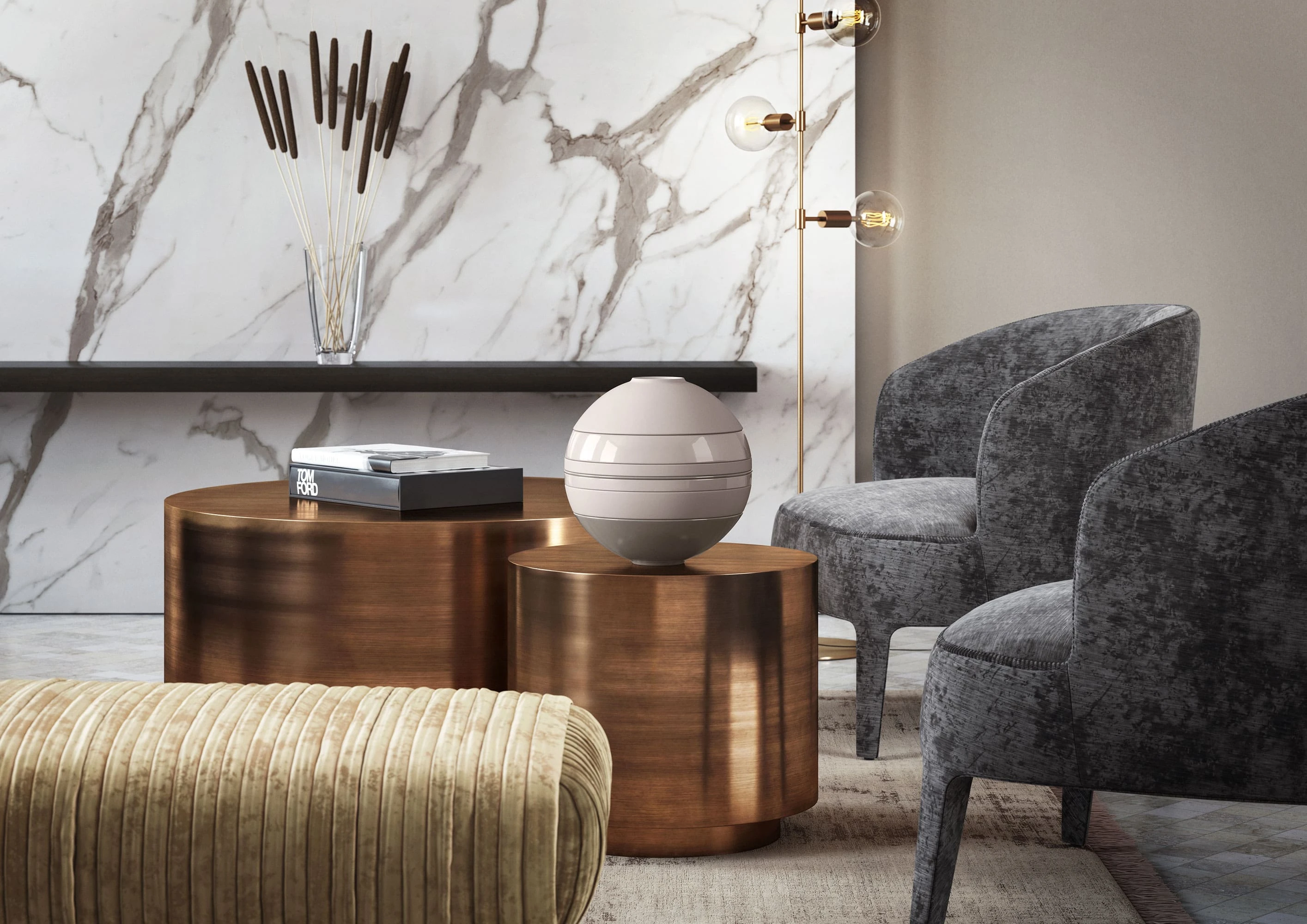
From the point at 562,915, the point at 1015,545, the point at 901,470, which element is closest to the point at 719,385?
the point at 901,470

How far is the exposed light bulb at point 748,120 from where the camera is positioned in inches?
118

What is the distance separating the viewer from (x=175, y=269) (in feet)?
11.4

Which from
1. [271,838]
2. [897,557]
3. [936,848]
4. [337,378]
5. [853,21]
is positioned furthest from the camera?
[337,378]

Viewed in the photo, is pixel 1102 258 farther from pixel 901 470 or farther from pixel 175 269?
pixel 175 269

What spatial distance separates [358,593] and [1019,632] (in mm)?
954

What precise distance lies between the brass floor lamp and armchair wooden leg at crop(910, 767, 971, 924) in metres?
1.43

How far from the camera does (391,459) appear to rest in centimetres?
194

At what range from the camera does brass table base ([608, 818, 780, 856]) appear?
167cm

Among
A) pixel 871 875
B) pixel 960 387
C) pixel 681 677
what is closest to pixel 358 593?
pixel 681 677

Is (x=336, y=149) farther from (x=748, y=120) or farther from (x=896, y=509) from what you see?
(x=896, y=509)

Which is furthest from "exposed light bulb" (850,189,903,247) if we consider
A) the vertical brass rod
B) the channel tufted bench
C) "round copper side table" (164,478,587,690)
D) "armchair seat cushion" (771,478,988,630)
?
the channel tufted bench

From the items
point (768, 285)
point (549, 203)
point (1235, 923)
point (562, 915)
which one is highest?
point (549, 203)

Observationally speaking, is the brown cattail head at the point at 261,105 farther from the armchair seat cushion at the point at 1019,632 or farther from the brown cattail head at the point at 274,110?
the armchair seat cushion at the point at 1019,632

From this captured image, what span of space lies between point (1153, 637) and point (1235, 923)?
53cm
